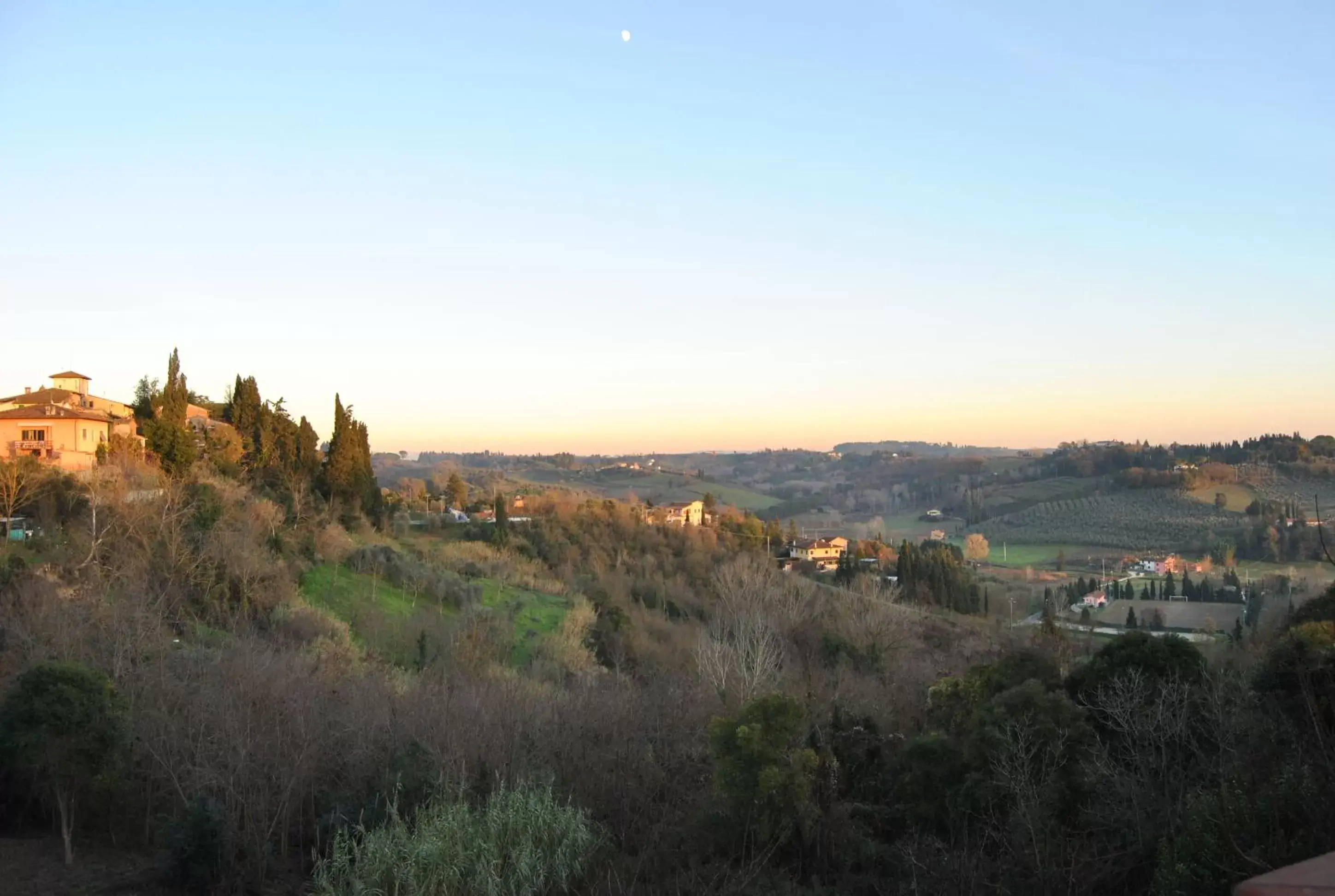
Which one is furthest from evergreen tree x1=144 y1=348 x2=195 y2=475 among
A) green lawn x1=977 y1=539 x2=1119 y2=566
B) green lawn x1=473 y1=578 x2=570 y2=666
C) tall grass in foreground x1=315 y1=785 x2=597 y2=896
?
green lawn x1=977 y1=539 x2=1119 y2=566

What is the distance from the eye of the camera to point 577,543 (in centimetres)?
5262

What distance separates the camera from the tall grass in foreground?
324 inches

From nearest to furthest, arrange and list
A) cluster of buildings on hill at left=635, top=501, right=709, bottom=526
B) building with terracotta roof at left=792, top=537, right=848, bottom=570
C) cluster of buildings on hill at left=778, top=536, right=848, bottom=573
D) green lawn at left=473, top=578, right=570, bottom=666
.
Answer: green lawn at left=473, top=578, right=570, bottom=666 → cluster of buildings on hill at left=778, top=536, right=848, bottom=573 → building with terracotta roof at left=792, top=537, right=848, bottom=570 → cluster of buildings on hill at left=635, top=501, right=709, bottom=526

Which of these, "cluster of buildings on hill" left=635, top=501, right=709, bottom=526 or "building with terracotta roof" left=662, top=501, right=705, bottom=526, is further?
"building with terracotta roof" left=662, top=501, right=705, bottom=526

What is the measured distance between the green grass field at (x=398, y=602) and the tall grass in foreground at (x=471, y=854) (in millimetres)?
17543

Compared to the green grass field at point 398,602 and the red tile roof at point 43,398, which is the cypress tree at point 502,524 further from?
the red tile roof at point 43,398

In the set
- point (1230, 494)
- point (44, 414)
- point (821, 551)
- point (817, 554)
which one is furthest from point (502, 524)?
→ point (1230, 494)

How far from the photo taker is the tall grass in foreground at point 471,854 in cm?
823

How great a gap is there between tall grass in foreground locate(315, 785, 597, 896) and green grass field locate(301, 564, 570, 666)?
17543 millimetres

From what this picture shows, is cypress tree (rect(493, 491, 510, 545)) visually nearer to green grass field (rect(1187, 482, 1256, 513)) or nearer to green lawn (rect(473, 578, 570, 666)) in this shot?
green lawn (rect(473, 578, 570, 666))

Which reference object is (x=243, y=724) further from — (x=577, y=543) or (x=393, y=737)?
(x=577, y=543)

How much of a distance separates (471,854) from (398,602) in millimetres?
26246

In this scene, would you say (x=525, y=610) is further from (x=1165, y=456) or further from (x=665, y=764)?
(x=1165, y=456)

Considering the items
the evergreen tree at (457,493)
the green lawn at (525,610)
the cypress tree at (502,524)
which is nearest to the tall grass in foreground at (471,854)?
the green lawn at (525,610)
